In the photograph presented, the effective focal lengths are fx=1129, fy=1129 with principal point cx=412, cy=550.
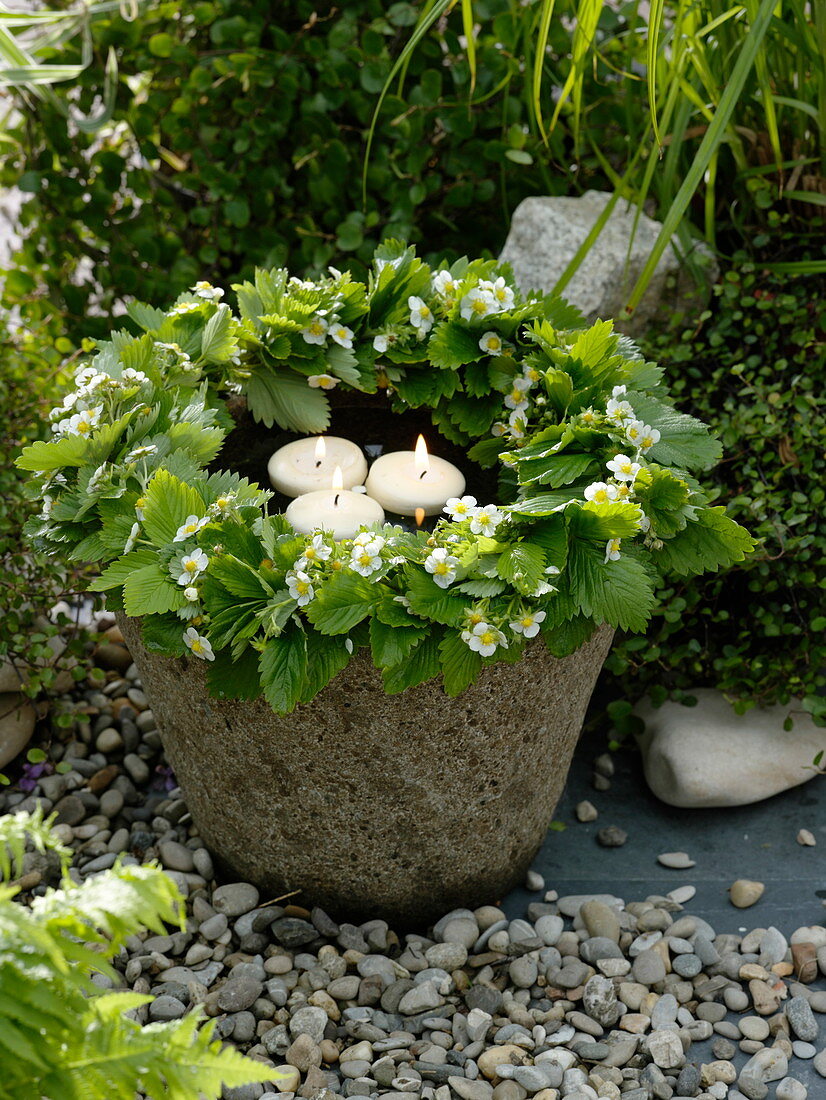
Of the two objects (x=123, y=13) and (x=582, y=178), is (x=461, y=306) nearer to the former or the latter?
(x=582, y=178)

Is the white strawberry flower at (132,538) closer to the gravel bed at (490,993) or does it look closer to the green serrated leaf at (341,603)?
the green serrated leaf at (341,603)

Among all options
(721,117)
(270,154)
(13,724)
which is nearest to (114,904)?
(13,724)

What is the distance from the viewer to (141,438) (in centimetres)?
151

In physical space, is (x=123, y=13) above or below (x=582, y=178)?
above

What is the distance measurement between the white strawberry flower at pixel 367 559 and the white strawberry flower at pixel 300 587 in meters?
0.06

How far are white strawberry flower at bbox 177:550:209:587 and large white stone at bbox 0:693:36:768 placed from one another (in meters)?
0.83

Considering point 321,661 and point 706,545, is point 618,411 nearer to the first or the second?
point 706,545

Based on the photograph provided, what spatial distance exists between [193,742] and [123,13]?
1.80m

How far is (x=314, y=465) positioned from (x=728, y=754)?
95cm

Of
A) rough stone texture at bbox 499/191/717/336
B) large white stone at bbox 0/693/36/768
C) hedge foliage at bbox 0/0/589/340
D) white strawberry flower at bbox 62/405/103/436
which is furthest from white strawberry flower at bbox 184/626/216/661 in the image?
hedge foliage at bbox 0/0/589/340

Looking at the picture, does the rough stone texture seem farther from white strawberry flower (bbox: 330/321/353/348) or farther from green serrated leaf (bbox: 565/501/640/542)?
green serrated leaf (bbox: 565/501/640/542)

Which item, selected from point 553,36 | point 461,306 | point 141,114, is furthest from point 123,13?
point 461,306

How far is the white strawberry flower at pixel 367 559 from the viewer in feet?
4.36

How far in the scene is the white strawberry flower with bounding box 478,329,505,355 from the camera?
65.4 inches
